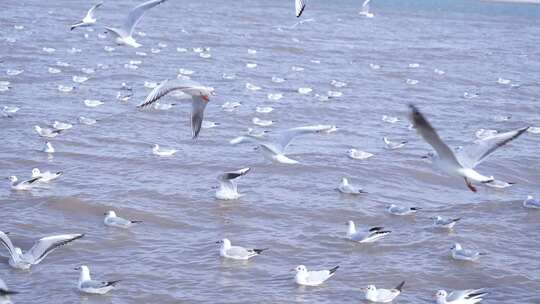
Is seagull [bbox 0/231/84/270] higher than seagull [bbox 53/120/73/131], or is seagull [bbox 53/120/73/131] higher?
seagull [bbox 0/231/84/270]

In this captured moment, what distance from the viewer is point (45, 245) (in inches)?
373

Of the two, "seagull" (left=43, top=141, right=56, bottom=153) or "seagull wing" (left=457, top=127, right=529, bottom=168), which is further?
"seagull" (left=43, top=141, right=56, bottom=153)

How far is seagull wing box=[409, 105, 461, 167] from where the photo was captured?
21.9ft

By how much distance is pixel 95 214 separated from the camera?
1180cm

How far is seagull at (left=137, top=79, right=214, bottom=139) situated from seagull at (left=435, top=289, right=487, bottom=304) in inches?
117

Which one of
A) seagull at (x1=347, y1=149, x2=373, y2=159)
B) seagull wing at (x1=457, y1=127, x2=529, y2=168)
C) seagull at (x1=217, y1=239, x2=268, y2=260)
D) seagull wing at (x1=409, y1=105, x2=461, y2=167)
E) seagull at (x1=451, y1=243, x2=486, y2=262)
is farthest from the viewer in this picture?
seagull at (x1=347, y1=149, x2=373, y2=159)

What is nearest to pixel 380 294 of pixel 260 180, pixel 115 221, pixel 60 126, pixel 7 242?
pixel 115 221

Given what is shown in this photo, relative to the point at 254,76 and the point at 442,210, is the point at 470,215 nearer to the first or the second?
the point at 442,210

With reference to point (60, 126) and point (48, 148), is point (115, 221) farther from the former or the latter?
point (60, 126)

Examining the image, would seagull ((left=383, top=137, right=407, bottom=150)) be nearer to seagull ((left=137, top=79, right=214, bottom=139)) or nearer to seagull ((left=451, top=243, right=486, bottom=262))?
seagull ((left=451, top=243, right=486, bottom=262))

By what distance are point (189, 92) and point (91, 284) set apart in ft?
7.08

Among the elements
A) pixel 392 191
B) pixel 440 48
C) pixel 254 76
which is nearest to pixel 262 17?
pixel 440 48

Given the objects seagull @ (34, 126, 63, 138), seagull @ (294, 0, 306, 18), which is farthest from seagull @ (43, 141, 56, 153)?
Answer: seagull @ (294, 0, 306, 18)

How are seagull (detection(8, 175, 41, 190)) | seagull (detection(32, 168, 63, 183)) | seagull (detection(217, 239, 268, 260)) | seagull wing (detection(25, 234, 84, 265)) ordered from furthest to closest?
seagull (detection(32, 168, 63, 183)) < seagull (detection(8, 175, 41, 190)) < seagull (detection(217, 239, 268, 260)) < seagull wing (detection(25, 234, 84, 265))
